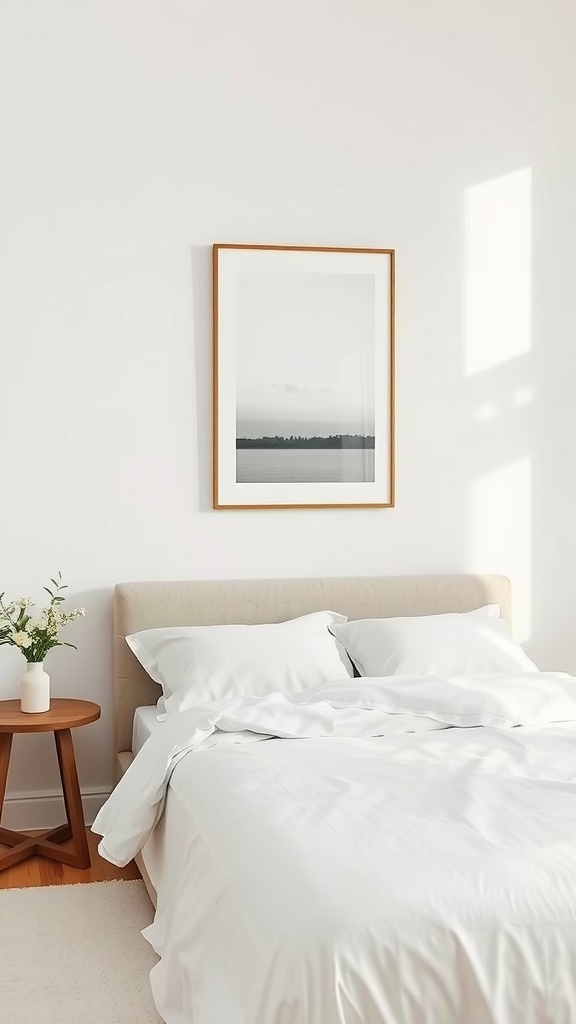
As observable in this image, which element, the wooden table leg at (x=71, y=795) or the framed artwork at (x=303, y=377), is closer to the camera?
the wooden table leg at (x=71, y=795)

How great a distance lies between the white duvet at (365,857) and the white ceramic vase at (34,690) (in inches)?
22.2

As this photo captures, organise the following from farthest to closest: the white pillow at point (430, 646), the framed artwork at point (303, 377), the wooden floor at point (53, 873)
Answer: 1. the framed artwork at point (303, 377)
2. the white pillow at point (430, 646)
3. the wooden floor at point (53, 873)

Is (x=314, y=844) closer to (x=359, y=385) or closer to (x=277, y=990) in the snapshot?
(x=277, y=990)

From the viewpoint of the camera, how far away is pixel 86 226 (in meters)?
3.89

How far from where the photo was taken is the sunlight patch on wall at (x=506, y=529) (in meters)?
4.32

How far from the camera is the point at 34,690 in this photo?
357cm

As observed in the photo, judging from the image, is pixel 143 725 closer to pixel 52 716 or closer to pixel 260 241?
pixel 52 716

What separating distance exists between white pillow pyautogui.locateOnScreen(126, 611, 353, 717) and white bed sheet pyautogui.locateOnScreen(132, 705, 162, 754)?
59mm

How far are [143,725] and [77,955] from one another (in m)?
0.84

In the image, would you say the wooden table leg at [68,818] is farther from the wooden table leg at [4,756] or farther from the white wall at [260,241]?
the white wall at [260,241]

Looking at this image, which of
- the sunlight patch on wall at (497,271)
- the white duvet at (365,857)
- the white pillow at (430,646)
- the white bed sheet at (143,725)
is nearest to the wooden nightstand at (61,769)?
the white bed sheet at (143,725)

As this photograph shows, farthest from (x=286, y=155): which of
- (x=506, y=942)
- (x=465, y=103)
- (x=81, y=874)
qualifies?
(x=506, y=942)

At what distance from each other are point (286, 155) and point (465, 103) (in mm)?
752

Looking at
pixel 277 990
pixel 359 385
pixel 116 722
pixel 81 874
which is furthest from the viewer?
pixel 359 385
